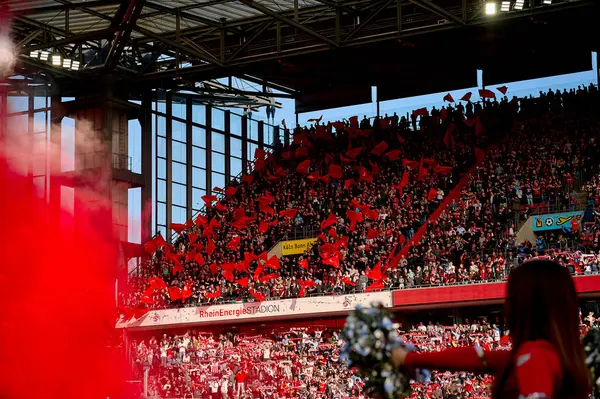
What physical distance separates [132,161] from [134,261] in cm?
419

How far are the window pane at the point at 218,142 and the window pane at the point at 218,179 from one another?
121cm

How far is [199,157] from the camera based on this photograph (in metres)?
47.1

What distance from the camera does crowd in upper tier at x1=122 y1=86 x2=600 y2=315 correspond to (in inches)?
1323

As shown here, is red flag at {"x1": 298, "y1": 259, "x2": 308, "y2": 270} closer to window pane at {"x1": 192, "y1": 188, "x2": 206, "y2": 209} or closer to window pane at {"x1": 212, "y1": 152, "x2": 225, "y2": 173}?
window pane at {"x1": 192, "y1": 188, "x2": 206, "y2": 209}

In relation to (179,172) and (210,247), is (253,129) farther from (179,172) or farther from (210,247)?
(210,247)

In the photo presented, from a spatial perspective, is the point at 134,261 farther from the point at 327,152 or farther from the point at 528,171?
the point at 528,171

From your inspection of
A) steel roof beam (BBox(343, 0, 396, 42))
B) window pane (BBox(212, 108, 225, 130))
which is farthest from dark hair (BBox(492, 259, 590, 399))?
window pane (BBox(212, 108, 225, 130))

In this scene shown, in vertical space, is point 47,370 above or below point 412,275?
below

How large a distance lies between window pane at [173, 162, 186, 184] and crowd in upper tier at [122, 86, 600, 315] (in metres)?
2.33

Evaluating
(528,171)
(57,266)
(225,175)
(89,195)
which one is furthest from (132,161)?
(528,171)

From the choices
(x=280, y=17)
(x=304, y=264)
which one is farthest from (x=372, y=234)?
(x=280, y=17)

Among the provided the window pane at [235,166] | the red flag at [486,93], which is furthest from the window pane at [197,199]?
the red flag at [486,93]

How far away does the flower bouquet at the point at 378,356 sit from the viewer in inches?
149

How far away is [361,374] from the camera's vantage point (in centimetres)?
385
